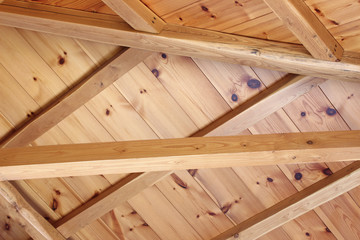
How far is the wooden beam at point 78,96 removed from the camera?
306 cm

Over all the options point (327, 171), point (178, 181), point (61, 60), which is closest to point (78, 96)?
point (61, 60)

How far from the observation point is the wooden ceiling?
229 centimetres

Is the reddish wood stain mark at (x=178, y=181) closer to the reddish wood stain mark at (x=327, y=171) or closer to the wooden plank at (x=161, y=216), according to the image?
the wooden plank at (x=161, y=216)

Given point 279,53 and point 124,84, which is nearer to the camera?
point 279,53

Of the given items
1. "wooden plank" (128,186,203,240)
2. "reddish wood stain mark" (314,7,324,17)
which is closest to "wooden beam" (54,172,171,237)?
"wooden plank" (128,186,203,240)

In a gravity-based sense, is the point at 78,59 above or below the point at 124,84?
above

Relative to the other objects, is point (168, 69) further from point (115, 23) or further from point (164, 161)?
point (164, 161)

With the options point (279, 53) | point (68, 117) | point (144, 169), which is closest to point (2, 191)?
point (68, 117)

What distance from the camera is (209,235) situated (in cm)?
369

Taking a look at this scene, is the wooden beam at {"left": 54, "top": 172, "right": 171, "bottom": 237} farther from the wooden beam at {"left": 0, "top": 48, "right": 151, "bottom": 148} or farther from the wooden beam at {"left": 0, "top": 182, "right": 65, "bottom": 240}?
the wooden beam at {"left": 0, "top": 48, "right": 151, "bottom": 148}

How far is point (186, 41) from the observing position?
2.70 metres

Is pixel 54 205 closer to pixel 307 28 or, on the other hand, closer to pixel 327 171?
pixel 327 171

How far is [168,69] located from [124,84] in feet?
0.89

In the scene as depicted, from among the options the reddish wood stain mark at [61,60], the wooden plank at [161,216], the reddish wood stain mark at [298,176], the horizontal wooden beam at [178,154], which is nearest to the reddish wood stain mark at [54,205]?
the wooden plank at [161,216]
